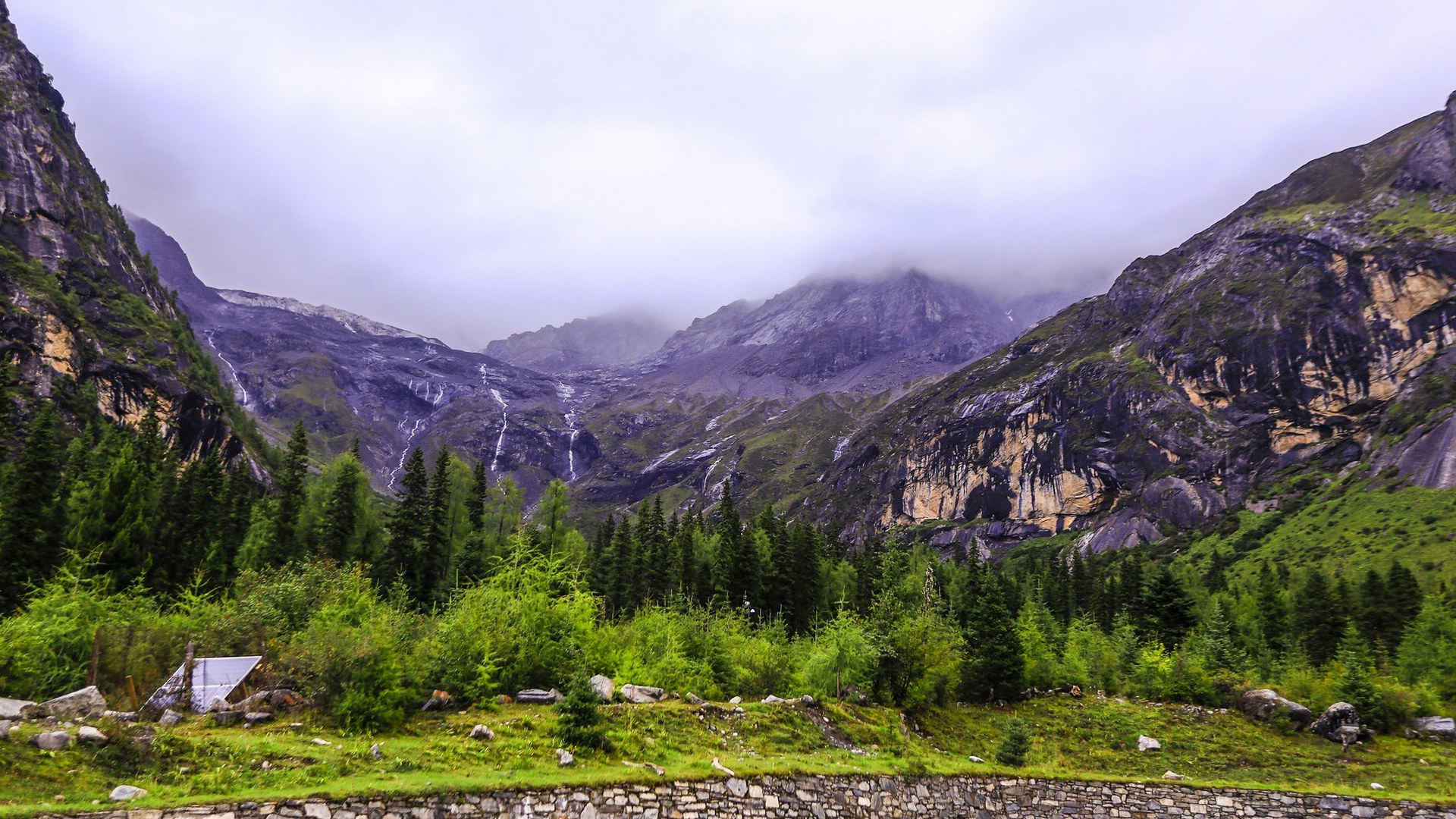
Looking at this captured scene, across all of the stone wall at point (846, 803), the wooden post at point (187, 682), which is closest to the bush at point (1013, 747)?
the stone wall at point (846, 803)

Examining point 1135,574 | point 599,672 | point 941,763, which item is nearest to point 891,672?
point 941,763

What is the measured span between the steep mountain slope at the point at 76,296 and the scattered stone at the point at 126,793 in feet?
360

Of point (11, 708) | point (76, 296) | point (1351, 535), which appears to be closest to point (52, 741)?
point (11, 708)

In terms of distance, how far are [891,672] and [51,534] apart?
5389 cm

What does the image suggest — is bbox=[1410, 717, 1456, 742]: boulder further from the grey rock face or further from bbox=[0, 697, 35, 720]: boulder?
bbox=[0, 697, 35, 720]: boulder

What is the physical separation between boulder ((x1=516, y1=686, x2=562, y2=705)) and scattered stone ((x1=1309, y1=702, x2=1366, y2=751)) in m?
36.4

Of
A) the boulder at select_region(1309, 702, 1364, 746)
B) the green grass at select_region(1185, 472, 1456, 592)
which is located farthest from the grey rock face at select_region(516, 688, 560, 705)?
the green grass at select_region(1185, 472, 1456, 592)

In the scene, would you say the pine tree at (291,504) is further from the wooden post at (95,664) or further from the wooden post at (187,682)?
the wooden post at (187,682)

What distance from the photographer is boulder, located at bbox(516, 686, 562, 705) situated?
866 inches

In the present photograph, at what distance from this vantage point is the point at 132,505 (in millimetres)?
51656

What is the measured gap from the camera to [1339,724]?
110 feet

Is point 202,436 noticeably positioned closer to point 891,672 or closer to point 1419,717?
point 891,672

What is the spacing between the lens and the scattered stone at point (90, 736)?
1330 centimetres

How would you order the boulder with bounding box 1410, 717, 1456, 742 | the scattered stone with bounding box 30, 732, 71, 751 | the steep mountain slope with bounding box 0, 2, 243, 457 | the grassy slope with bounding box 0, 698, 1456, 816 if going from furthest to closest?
the steep mountain slope with bounding box 0, 2, 243, 457 < the boulder with bounding box 1410, 717, 1456, 742 < the grassy slope with bounding box 0, 698, 1456, 816 < the scattered stone with bounding box 30, 732, 71, 751
